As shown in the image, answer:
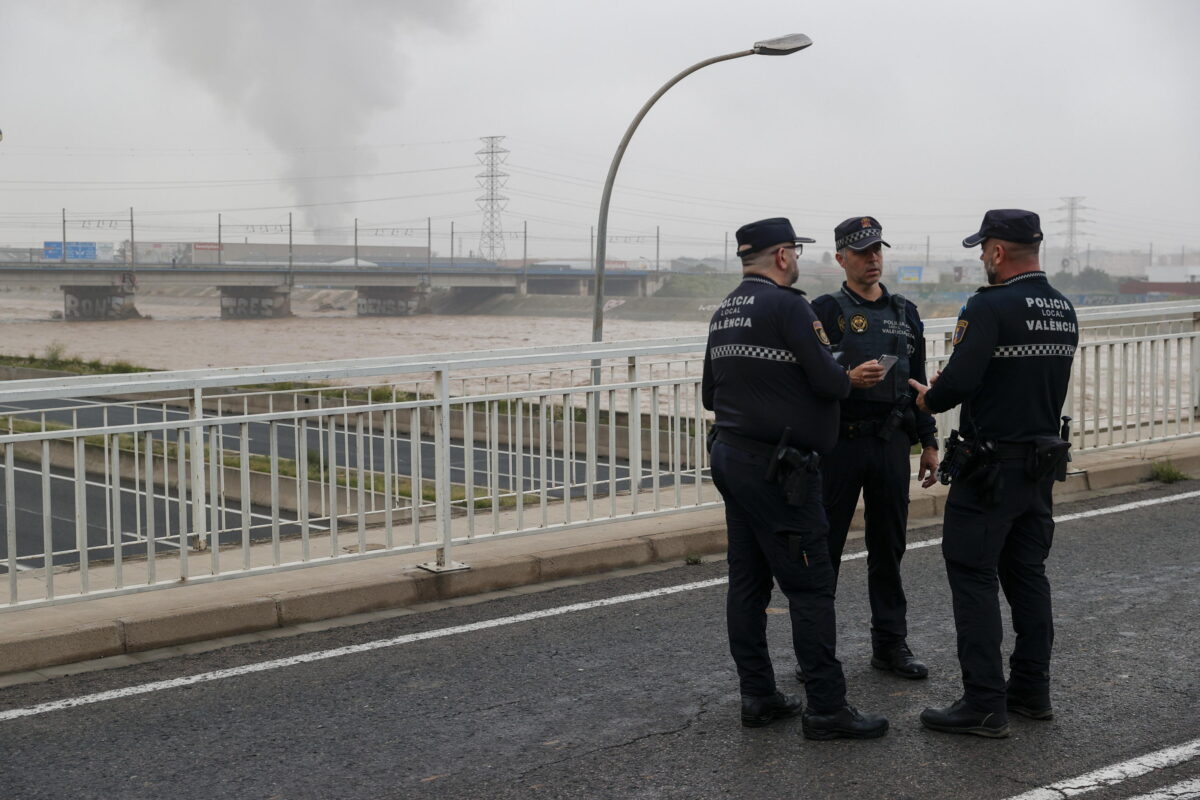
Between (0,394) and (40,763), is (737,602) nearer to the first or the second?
(40,763)

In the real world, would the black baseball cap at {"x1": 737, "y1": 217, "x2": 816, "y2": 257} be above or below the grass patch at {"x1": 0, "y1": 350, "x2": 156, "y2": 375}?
above

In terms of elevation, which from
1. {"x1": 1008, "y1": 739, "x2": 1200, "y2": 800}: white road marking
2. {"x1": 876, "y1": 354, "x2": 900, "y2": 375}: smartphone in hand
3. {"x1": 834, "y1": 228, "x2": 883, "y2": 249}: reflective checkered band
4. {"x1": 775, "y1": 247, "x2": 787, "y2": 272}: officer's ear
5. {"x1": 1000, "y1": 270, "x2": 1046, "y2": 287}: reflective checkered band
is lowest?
{"x1": 1008, "y1": 739, "x2": 1200, "y2": 800}: white road marking

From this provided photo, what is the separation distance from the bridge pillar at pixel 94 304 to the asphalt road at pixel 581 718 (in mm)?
94037

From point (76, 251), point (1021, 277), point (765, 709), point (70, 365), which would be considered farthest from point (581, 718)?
point (76, 251)

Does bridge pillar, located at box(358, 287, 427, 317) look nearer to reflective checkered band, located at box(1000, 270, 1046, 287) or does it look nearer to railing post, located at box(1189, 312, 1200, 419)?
railing post, located at box(1189, 312, 1200, 419)

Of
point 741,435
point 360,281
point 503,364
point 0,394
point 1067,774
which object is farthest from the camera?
Result: point 360,281

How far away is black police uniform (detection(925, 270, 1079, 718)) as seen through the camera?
15.1ft

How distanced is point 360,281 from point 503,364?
280 feet

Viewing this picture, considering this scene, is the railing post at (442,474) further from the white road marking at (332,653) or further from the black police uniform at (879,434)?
the black police uniform at (879,434)

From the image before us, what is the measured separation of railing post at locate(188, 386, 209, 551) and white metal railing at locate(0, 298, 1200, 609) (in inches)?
0.5

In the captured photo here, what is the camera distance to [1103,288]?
118 metres

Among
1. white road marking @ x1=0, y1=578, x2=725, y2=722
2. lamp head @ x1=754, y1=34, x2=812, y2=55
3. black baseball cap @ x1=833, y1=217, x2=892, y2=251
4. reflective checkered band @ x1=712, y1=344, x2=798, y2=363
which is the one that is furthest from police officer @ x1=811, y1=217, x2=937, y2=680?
lamp head @ x1=754, y1=34, x2=812, y2=55

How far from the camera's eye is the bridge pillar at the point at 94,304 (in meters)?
94.4

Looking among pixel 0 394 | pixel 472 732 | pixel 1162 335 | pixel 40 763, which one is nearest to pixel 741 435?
pixel 472 732
